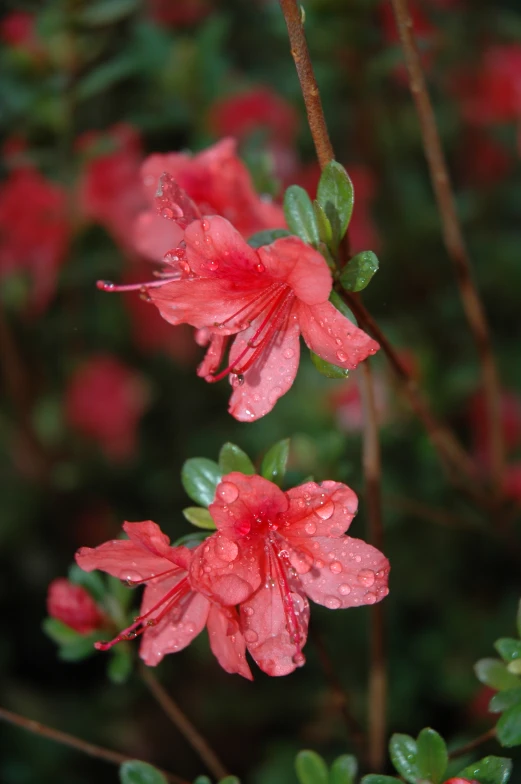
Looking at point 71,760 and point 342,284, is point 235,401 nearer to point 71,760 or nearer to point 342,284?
point 342,284

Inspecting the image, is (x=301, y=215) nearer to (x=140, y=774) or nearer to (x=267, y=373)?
(x=267, y=373)

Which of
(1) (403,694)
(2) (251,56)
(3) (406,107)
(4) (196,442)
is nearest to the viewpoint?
(1) (403,694)

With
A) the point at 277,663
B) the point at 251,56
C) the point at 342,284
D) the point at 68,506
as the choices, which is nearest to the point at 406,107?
the point at 251,56

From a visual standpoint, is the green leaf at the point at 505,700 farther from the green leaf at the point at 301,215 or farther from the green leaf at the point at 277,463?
the green leaf at the point at 301,215

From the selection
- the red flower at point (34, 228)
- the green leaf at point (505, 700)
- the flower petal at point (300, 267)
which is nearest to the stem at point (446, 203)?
the flower petal at point (300, 267)

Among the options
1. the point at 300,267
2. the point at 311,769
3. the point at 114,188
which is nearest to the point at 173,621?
the point at 311,769

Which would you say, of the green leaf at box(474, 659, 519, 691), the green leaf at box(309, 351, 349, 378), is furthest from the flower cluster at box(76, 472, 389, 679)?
the green leaf at box(474, 659, 519, 691)
